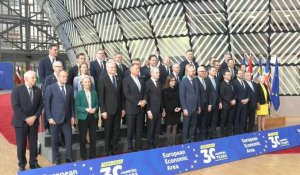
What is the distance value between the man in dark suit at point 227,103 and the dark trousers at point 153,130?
2066 millimetres

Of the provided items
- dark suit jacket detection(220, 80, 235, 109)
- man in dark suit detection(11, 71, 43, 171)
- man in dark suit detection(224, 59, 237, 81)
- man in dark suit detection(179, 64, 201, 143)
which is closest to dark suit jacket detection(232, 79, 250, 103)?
dark suit jacket detection(220, 80, 235, 109)

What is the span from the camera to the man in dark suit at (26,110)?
6.07 metres

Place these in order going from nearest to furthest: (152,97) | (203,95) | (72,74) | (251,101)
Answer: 1. (152,97)
2. (72,74)
3. (203,95)
4. (251,101)

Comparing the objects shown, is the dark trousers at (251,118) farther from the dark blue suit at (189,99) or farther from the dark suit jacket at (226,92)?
the dark blue suit at (189,99)

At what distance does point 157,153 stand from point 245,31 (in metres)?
Answer: 11.3

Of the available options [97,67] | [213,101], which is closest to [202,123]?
[213,101]

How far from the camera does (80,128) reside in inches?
267

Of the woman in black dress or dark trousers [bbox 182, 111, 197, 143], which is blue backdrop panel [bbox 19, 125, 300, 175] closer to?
dark trousers [bbox 182, 111, 197, 143]

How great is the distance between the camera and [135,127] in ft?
25.0

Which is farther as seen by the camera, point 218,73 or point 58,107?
point 218,73

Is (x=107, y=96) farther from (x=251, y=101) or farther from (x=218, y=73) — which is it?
(x=251, y=101)

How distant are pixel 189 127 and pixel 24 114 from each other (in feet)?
12.1

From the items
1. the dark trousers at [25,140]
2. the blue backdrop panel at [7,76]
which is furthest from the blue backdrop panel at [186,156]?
the blue backdrop panel at [7,76]

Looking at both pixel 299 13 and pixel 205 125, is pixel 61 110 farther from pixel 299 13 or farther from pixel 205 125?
pixel 299 13
